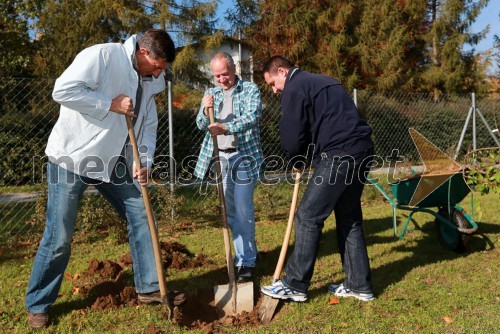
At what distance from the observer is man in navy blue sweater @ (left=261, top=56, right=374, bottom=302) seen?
3.34 m

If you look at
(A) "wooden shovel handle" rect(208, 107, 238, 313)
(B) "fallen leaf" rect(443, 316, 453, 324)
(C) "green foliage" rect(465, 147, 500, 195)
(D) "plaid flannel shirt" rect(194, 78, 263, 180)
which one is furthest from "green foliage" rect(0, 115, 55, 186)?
(B) "fallen leaf" rect(443, 316, 453, 324)

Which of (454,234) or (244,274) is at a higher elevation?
(454,234)

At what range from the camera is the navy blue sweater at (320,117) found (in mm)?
3320

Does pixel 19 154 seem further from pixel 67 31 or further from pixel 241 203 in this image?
pixel 67 31

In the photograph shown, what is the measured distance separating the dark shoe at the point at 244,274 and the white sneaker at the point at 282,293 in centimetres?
59

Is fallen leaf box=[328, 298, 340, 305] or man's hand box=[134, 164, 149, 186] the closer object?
man's hand box=[134, 164, 149, 186]

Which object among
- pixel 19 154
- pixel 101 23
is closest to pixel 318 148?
pixel 19 154

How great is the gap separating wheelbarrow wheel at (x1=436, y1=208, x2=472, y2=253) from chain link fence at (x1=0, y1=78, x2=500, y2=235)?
3228 mm

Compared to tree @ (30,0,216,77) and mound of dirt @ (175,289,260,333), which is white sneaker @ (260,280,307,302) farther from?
tree @ (30,0,216,77)

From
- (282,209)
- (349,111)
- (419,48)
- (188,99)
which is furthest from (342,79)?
(349,111)

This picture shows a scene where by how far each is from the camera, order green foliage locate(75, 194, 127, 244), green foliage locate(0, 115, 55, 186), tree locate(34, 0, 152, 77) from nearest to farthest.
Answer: green foliage locate(75, 194, 127, 244) → green foliage locate(0, 115, 55, 186) → tree locate(34, 0, 152, 77)

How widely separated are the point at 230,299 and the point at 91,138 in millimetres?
1492

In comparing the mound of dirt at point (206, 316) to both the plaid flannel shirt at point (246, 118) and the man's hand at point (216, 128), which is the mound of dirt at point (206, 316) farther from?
the man's hand at point (216, 128)

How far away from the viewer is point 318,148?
3.49 meters
